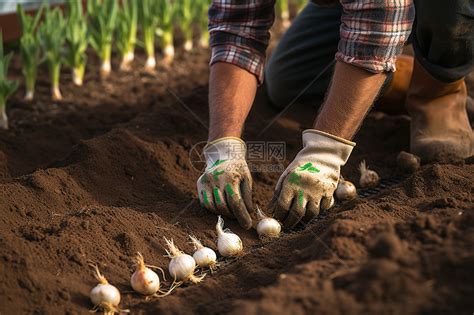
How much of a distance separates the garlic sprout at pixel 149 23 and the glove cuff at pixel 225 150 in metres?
1.98

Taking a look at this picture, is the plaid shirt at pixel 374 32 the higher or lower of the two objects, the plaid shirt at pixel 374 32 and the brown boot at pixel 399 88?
the higher

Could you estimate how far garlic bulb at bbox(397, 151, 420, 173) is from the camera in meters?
2.64

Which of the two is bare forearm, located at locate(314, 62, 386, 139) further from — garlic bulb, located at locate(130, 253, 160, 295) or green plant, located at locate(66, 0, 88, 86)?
green plant, located at locate(66, 0, 88, 86)

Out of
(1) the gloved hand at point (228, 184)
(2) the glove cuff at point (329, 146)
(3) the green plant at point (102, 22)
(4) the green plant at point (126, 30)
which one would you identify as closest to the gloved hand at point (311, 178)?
(2) the glove cuff at point (329, 146)

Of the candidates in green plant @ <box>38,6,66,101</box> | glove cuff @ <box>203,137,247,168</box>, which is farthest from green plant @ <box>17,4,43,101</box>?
glove cuff @ <box>203,137,247,168</box>

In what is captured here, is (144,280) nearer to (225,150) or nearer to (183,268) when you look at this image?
(183,268)

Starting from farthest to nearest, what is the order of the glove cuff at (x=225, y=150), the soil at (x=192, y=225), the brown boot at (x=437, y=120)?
the brown boot at (x=437, y=120), the glove cuff at (x=225, y=150), the soil at (x=192, y=225)

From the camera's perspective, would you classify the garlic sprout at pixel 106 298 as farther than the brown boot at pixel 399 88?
No

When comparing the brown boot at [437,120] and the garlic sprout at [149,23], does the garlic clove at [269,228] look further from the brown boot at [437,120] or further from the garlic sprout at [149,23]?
the garlic sprout at [149,23]

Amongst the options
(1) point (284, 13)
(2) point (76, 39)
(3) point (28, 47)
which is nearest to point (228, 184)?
(3) point (28, 47)

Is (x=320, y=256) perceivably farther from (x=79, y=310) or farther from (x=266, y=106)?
(x=266, y=106)

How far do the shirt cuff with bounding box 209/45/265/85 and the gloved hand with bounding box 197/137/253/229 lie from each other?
32cm

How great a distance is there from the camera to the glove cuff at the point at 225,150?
2.30 meters

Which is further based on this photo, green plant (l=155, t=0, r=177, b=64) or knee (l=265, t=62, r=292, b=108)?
green plant (l=155, t=0, r=177, b=64)
